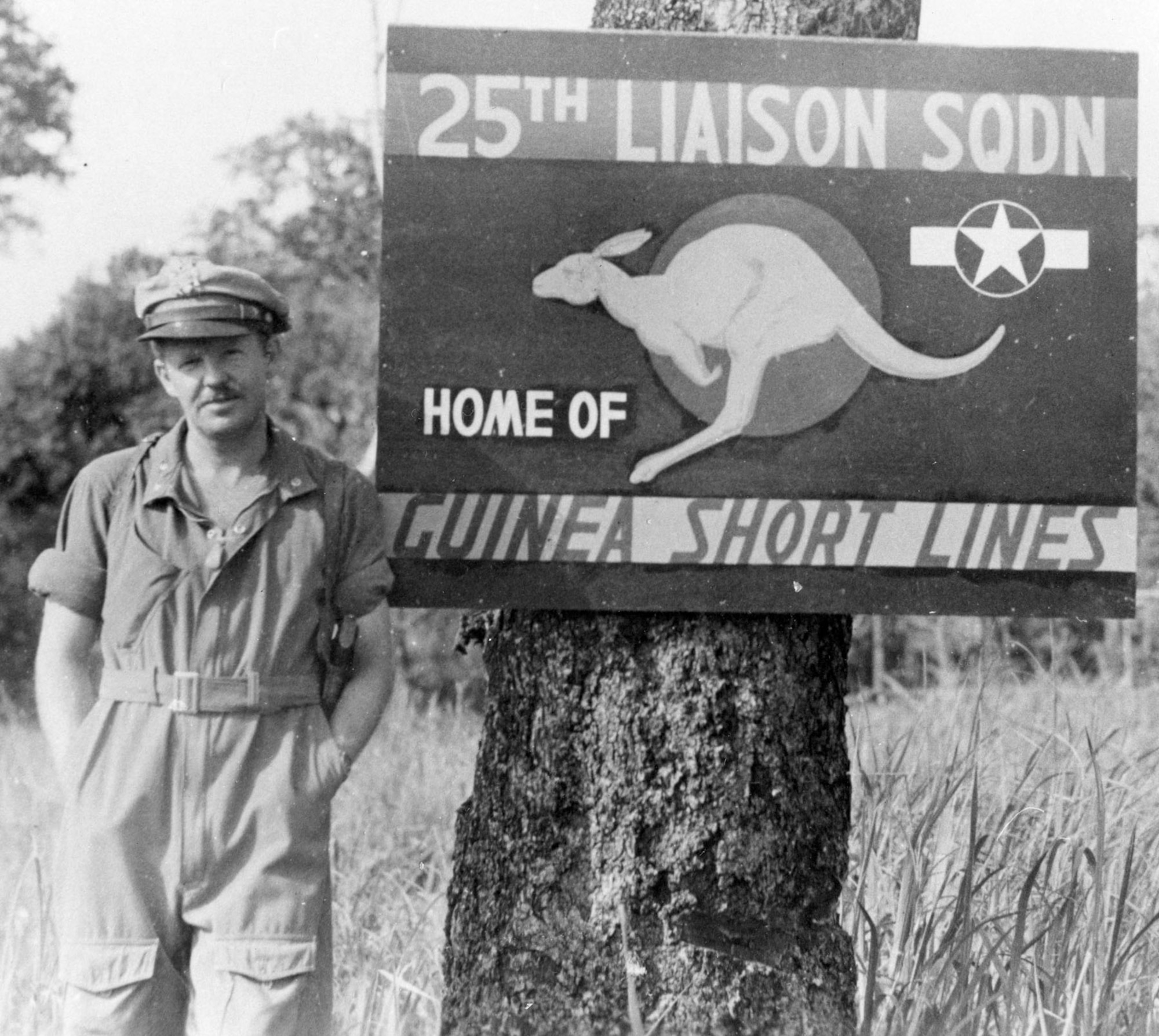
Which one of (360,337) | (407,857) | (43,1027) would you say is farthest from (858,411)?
(360,337)

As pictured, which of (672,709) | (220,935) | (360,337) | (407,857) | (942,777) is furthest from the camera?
(360,337)

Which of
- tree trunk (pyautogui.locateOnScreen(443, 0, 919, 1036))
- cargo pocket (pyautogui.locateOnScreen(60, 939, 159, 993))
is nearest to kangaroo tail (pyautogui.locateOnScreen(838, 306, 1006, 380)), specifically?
tree trunk (pyautogui.locateOnScreen(443, 0, 919, 1036))

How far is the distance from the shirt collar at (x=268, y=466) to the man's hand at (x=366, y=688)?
0.22 metres

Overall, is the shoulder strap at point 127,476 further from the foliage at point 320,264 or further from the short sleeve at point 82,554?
the foliage at point 320,264

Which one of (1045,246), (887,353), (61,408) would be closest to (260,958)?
(887,353)

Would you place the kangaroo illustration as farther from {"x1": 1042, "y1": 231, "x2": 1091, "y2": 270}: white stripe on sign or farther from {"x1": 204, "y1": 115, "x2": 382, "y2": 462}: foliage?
{"x1": 204, "y1": 115, "x2": 382, "y2": 462}: foliage

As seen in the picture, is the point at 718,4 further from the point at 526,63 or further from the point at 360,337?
the point at 360,337

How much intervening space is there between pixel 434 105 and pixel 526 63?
0.16 meters

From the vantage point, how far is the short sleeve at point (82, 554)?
6.93 ft

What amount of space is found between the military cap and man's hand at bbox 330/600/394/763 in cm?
47

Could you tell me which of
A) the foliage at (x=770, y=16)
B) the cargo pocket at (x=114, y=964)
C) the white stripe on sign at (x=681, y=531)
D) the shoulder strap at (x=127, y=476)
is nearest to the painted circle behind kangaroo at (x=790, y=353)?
the white stripe on sign at (x=681, y=531)

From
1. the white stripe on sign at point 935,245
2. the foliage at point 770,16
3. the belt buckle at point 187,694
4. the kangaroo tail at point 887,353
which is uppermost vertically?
the foliage at point 770,16

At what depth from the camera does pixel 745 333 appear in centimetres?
236

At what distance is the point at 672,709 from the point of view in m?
2.26
